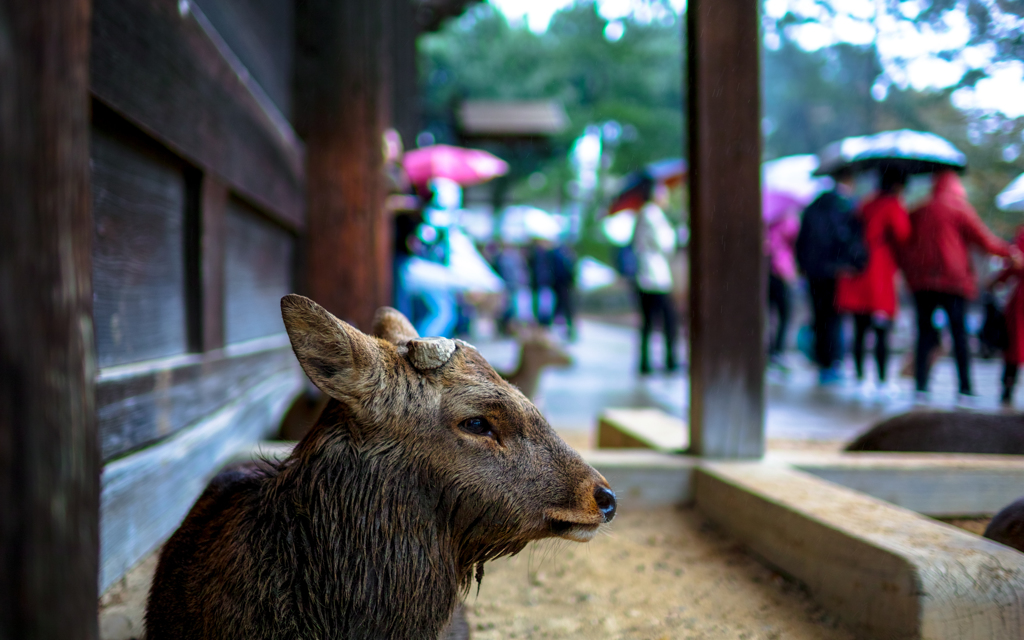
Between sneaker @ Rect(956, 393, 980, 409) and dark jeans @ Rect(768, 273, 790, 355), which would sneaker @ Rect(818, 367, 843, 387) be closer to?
dark jeans @ Rect(768, 273, 790, 355)

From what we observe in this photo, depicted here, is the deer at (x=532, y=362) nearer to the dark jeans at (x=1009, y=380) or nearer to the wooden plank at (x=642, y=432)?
the wooden plank at (x=642, y=432)

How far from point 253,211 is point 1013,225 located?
8231mm

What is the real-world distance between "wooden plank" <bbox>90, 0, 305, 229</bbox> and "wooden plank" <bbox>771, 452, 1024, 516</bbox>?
3.14 metres

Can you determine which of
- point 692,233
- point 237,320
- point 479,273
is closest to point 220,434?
point 237,320

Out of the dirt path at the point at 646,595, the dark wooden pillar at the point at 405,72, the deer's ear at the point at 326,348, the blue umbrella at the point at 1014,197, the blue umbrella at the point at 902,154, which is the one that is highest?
the dark wooden pillar at the point at 405,72

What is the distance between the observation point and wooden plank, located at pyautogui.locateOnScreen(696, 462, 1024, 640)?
5.79 ft

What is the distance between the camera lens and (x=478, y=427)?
1.64m

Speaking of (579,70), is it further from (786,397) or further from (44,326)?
(44,326)

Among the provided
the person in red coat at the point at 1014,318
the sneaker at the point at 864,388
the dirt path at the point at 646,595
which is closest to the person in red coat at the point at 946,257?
the person in red coat at the point at 1014,318

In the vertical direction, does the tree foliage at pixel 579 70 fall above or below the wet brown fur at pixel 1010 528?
above

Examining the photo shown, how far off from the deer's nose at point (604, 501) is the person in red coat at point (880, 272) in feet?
23.3

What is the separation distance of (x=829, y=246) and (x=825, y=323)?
127cm

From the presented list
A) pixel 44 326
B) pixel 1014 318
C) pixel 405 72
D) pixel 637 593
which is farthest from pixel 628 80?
pixel 44 326

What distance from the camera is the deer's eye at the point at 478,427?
1.62m
